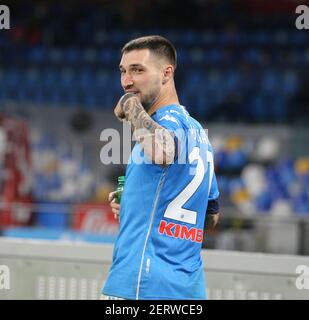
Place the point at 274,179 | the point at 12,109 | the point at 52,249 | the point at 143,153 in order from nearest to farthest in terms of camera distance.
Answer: the point at 143,153
the point at 52,249
the point at 274,179
the point at 12,109

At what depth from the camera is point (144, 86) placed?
342 centimetres

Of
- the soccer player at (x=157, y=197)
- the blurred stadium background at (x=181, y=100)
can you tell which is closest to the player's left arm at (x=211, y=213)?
the soccer player at (x=157, y=197)

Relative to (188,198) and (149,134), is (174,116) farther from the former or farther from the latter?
(188,198)

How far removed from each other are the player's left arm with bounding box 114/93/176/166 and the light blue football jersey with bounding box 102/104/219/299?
0.10 m

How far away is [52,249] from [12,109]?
400 inches

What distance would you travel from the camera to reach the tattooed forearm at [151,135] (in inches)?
123

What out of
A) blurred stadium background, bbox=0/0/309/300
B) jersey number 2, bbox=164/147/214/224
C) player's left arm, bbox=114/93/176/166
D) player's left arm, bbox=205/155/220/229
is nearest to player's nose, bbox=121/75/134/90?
player's left arm, bbox=114/93/176/166

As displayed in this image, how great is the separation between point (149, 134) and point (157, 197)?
0.31m

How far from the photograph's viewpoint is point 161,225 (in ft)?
11.0

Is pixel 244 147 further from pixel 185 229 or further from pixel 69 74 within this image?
pixel 185 229

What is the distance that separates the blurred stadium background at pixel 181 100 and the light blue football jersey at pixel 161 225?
19.1 ft

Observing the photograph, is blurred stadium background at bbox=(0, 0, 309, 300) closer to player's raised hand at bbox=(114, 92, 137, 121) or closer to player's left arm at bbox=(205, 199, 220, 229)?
player's left arm at bbox=(205, 199, 220, 229)

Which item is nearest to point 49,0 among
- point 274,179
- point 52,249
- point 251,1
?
point 251,1

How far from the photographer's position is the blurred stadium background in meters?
12.2
